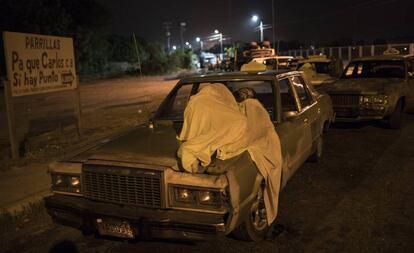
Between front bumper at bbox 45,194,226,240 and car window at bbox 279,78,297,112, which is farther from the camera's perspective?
A: car window at bbox 279,78,297,112

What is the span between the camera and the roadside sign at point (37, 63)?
25.2ft

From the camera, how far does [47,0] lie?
117ft

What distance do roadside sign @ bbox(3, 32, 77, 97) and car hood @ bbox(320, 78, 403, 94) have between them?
17.6ft

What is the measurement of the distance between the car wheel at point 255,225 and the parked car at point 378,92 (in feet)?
18.7

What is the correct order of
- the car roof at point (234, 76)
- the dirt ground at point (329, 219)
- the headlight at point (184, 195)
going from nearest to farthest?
the headlight at point (184, 195)
the dirt ground at point (329, 219)
the car roof at point (234, 76)

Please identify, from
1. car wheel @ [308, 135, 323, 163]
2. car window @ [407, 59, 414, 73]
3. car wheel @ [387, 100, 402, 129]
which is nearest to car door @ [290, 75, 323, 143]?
car wheel @ [308, 135, 323, 163]

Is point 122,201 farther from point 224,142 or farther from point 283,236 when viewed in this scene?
point 283,236

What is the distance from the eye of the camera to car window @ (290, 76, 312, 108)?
6.14 m

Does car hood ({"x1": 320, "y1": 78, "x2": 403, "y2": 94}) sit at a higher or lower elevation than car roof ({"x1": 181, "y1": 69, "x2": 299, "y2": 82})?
lower

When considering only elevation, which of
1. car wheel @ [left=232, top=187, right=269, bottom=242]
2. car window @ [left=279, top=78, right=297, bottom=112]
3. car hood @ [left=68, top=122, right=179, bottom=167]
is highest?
car window @ [left=279, top=78, right=297, bottom=112]

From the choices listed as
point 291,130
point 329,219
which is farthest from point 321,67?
point 329,219

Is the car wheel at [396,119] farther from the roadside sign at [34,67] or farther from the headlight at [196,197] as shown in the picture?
the headlight at [196,197]

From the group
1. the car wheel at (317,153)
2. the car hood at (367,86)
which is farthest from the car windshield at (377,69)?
the car wheel at (317,153)

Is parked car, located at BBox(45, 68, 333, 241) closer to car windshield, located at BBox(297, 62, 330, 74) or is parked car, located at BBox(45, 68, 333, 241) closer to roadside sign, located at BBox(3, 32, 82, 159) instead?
roadside sign, located at BBox(3, 32, 82, 159)
